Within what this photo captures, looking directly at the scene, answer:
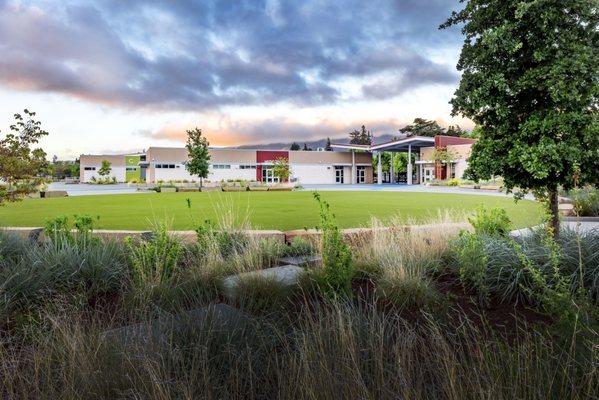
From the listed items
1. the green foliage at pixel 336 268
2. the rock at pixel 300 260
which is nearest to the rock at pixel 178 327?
the green foliage at pixel 336 268

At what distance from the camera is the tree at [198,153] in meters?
46.4

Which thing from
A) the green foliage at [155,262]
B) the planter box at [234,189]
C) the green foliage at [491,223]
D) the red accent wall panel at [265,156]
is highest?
the red accent wall panel at [265,156]

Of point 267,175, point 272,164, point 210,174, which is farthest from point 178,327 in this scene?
point 267,175

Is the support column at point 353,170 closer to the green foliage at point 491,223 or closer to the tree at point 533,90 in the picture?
the green foliage at point 491,223

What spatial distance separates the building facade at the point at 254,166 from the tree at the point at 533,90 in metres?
55.7

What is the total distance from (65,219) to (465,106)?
6099 mm

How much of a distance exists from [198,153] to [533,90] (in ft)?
140

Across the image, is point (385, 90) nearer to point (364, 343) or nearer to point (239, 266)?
point (239, 266)

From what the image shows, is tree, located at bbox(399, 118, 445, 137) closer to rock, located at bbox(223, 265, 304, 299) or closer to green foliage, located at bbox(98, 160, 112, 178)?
green foliage, located at bbox(98, 160, 112, 178)

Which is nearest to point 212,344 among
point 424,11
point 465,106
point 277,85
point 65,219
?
point 65,219

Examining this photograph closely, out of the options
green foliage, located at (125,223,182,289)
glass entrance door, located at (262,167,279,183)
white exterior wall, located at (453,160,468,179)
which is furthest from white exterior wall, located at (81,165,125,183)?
green foliage, located at (125,223,182,289)

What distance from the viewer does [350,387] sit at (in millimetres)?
2209

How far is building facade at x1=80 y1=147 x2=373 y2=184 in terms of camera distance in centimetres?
6372

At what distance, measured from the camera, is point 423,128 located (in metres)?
97.8
